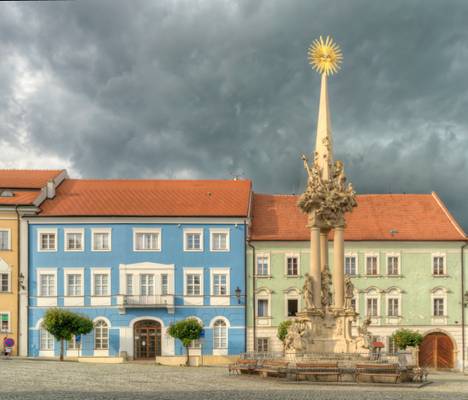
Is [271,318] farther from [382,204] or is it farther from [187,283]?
[382,204]

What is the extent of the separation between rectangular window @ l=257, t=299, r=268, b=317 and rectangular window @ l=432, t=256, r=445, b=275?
10.8 meters

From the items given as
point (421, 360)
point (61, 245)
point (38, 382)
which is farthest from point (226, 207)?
point (38, 382)

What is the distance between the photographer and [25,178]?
57344 mm

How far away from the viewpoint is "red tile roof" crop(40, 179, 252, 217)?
55125 millimetres

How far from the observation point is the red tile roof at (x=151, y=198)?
55.1 meters

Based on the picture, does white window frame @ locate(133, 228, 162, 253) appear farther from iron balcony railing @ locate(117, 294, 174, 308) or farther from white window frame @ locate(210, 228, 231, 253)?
white window frame @ locate(210, 228, 231, 253)

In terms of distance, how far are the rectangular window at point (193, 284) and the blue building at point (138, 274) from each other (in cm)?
6

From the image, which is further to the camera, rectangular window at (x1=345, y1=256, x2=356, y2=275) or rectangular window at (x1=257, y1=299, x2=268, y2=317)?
rectangular window at (x1=345, y1=256, x2=356, y2=275)

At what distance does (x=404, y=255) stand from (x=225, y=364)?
14603 millimetres

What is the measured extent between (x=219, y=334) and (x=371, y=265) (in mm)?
10485

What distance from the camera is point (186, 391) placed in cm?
2719

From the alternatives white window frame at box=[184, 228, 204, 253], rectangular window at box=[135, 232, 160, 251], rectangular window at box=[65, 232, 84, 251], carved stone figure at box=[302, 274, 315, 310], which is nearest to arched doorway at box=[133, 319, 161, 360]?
rectangular window at box=[135, 232, 160, 251]

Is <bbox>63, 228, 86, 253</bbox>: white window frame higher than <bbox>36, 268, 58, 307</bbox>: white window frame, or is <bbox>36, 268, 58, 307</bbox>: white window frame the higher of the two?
<bbox>63, 228, 86, 253</bbox>: white window frame

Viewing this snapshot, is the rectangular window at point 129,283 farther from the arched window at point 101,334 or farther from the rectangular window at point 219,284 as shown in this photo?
the rectangular window at point 219,284
